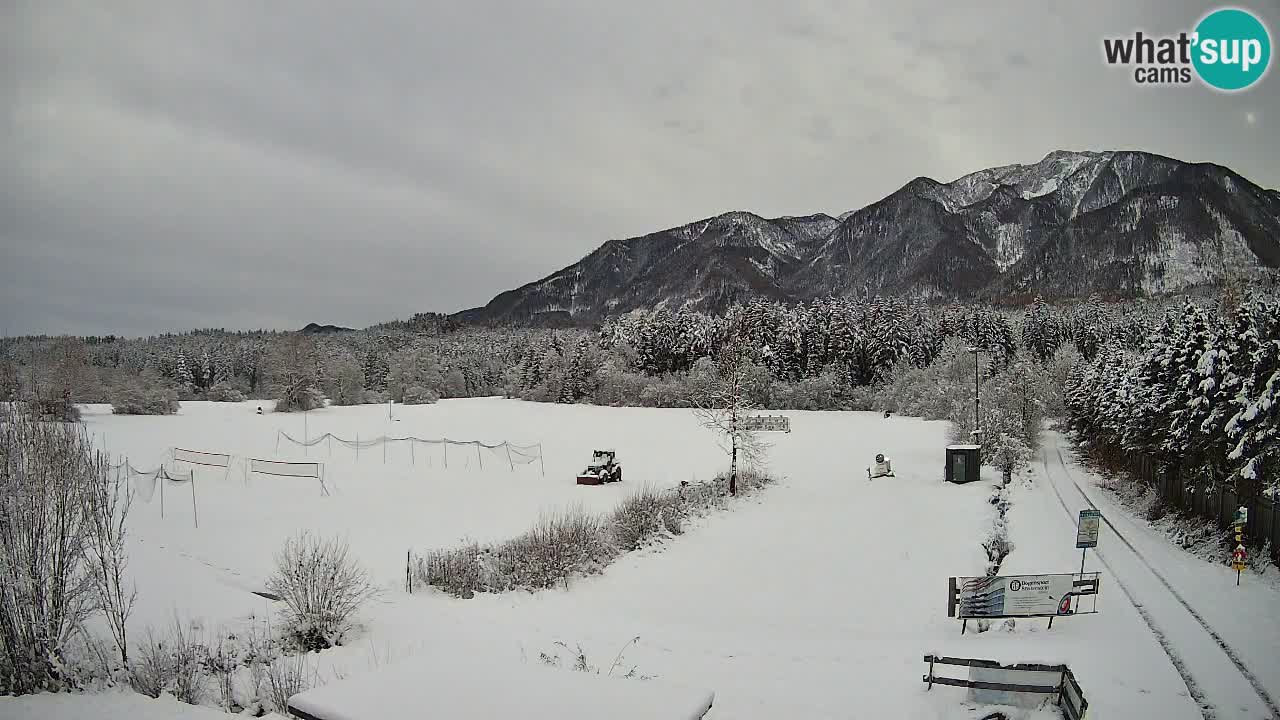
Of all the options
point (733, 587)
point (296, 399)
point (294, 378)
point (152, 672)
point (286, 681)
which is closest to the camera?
point (286, 681)

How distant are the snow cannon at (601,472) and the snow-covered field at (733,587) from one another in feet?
3.82

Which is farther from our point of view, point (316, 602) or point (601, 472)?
point (601, 472)

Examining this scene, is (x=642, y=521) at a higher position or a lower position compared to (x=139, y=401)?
lower

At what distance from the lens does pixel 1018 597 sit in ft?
37.5

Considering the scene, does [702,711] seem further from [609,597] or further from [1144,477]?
[1144,477]

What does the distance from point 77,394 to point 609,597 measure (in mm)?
60905

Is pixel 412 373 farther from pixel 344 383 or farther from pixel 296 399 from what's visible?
pixel 296 399

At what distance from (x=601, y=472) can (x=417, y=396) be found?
6176 centimetres

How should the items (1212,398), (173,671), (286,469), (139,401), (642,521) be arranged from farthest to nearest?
(139,401) < (286,469) < (642,521) < (1212,398) < (173,671)

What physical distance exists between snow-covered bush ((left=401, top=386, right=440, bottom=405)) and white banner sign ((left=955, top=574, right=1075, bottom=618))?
81206mm

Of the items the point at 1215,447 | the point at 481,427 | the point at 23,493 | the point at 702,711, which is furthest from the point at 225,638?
the point at 481,427

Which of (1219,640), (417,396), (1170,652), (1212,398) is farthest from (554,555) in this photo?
(417,396)

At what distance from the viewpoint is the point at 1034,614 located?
11.4 m

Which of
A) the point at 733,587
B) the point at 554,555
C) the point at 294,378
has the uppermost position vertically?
the point at 294,378
